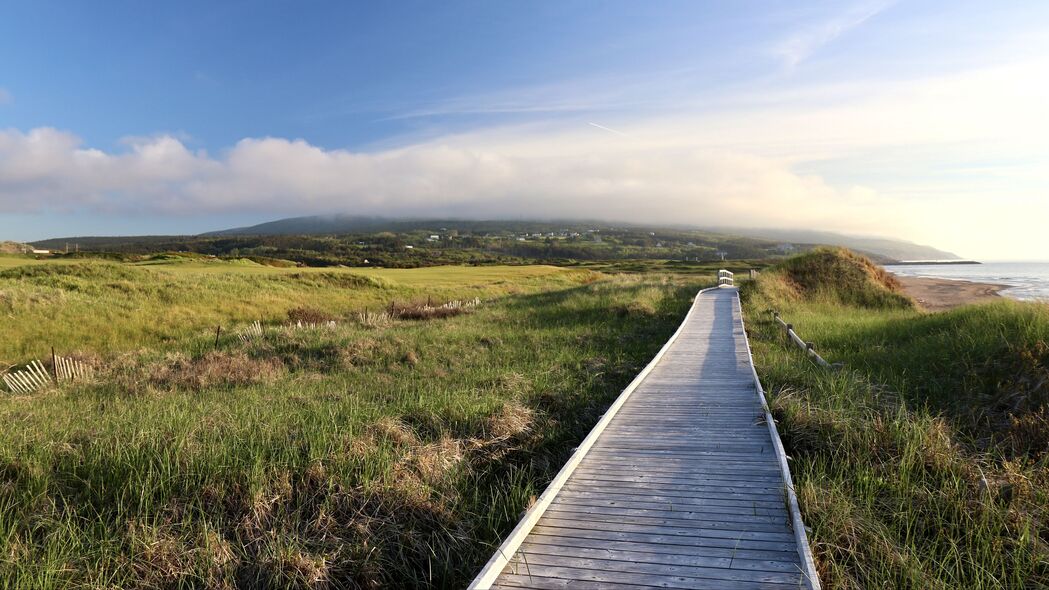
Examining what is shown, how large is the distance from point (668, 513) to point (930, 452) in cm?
317

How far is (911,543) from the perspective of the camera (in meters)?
4.56

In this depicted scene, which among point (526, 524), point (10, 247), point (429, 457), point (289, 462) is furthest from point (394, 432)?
point (10, 247)

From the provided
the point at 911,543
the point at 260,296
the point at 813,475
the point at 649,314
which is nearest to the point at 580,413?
the point at 813,475

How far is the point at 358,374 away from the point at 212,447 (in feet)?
20.8

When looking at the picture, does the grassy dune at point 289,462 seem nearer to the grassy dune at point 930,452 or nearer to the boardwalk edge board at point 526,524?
the boardwalk edge board at point 526,524

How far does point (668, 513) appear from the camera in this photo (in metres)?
4.96

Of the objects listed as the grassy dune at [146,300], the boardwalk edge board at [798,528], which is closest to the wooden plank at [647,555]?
the boardwalk edge board at [798,528]

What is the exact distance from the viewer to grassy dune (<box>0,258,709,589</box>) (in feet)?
15.1

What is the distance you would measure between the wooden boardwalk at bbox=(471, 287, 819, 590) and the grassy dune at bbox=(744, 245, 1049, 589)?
37cm

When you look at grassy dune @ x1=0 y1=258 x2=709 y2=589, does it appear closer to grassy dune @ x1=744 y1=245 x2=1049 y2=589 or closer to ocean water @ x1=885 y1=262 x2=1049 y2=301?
grassy dune @ x1=744 y1=245 x2=1049 y2=589

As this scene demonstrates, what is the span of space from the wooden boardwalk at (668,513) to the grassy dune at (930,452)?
1.22 ft

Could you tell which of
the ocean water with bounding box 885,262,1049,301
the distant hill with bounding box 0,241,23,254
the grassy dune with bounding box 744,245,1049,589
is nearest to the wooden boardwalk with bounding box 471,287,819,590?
the grassy dune with bounding box 744,245,1049,589

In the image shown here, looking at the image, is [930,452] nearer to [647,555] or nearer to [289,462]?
[647,555]

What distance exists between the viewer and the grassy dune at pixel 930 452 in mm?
4281
